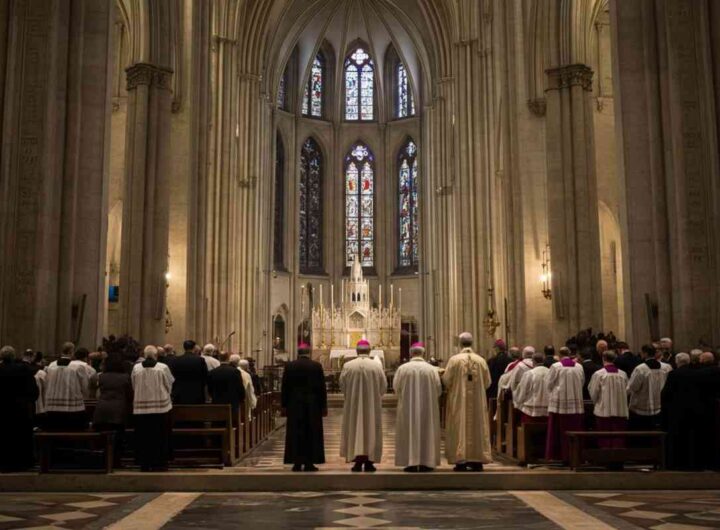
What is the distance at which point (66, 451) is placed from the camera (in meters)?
10.5

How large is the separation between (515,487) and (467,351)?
1919mm

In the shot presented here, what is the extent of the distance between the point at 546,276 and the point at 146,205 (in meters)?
9.79

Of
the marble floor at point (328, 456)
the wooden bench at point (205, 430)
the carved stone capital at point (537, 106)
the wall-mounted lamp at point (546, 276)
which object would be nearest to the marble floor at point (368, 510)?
the marble floor at point (328, 456)

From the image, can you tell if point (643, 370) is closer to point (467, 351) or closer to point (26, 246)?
point (467, 351)

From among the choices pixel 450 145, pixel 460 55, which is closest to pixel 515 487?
pixel 460 55

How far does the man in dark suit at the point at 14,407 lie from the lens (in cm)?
1013

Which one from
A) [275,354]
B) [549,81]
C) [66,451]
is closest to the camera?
[66,451]

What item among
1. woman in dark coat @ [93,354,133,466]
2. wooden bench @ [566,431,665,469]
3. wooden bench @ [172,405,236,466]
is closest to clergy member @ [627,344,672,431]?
wooden bench @ [566,431,665,469]

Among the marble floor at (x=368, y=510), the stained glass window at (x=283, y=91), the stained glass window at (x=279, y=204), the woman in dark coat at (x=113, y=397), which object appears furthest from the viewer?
the stained glass window at (x=283, y=91)

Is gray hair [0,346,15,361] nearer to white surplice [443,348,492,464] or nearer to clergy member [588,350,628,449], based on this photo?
white surplice [443,348,492,464]

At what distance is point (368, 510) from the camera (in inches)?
325

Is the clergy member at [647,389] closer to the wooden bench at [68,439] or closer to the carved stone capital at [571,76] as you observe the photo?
the wooden bench at [68,439]

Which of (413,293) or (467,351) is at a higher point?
(413,293)

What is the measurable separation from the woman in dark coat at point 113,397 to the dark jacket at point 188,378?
3.81 feet
